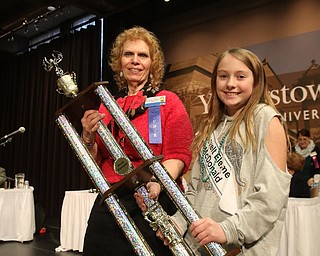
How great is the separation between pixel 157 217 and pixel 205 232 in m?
0.12

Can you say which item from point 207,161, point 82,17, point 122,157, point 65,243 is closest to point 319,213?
point 207,161

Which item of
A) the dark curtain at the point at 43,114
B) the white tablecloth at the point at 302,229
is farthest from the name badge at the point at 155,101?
the dark curtain at the point at 43,114

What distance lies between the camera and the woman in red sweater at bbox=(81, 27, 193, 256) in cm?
82

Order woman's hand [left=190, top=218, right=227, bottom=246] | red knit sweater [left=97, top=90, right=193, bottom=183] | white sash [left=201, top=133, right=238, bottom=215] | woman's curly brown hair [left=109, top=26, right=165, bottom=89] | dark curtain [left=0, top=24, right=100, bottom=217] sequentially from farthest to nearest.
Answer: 1. dark curtain [left=0, top=24, right=100, bottom=217]
2. woman's curly brown hair [left=109, top=26, right=165, bottom=89]
3. red knit sweater [left=97, top=90, right=193, bottom=183]
4. white sash [left=201, top=133, right=238, bottom=215]
5. woman's hand [left=190, top=218, right=227, bottom=246]

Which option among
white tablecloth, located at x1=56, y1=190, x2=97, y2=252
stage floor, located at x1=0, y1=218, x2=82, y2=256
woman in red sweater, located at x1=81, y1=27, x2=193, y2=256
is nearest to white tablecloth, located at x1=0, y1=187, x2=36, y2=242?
stage floor, located at x1=0, y1=218, x2=82, y2=256

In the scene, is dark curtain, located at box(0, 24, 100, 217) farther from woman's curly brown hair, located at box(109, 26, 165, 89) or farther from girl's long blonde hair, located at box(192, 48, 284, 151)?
girl's long blonde hair, located at box(192, 48, 284, 151)

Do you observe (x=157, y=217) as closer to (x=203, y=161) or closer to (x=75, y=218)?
(x=203, y=161)

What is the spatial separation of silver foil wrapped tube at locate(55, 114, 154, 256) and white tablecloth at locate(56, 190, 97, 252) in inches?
102

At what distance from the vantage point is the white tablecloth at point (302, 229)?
6.92ft

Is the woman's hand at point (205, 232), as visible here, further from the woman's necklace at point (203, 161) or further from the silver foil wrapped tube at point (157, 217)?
the woman's necklace at point (203, 161)

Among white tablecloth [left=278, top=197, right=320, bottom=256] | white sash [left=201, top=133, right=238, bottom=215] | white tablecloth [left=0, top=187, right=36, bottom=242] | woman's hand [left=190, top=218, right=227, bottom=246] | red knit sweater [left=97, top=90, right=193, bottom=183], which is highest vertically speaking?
red knit sweater [left=97, top=90, right=193, bottom=183]

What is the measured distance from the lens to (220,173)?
789mm

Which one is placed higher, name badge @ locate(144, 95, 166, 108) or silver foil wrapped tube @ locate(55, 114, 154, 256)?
name badge @ locate(144, 95, 166, 108)

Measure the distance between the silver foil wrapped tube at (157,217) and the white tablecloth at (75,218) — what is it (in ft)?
8.57
